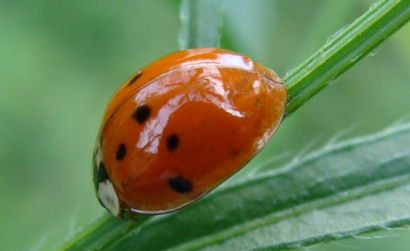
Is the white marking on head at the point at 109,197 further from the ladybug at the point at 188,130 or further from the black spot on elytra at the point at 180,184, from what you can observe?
the black spot on elytra at the point at 180,184

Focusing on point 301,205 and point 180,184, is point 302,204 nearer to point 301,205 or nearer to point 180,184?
point 301,205

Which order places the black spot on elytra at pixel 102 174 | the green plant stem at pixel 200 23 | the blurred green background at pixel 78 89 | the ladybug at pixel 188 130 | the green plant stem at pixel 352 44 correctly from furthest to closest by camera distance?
the blurred green background at pixel 78 89, the green plant stem at pixel 200 23, the black spot on elytra at pixel 102 174, the ladybug at pixel 188 130, the green plant stem at pixel 352 44

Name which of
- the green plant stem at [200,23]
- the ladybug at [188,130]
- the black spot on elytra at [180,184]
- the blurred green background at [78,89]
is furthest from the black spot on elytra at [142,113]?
the blurred green background at [78,89]

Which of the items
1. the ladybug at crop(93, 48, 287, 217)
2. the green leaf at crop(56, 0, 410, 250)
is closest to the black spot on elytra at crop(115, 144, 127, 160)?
the ladybug at crop(93, 48, 287, 217)

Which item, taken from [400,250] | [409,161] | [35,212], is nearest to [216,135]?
[409,161]

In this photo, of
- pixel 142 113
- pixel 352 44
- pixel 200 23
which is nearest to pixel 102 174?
pixel 142 113

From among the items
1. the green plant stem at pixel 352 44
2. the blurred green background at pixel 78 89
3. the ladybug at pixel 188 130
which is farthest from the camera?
the blurred green background at pixel 78 89

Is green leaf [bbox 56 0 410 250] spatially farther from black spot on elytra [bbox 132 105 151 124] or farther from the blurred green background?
the blurred green background
